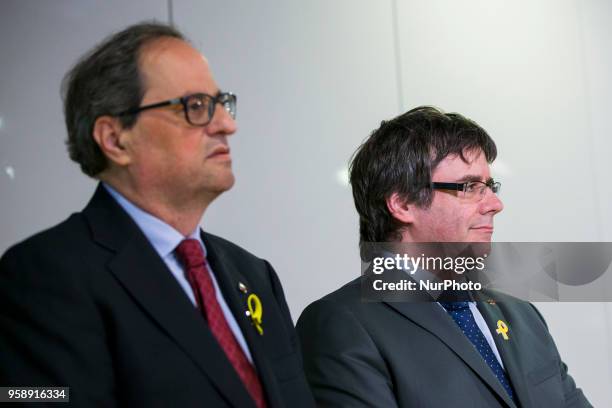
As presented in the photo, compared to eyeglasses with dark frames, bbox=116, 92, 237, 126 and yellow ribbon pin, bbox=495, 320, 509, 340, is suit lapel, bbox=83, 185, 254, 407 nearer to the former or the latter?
eyeglasses with dark frames, bbox=116, 92, 237, 126

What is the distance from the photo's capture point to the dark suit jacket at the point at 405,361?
2.02 m

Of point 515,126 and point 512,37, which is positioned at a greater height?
point 512,37

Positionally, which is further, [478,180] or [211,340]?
[478,180]

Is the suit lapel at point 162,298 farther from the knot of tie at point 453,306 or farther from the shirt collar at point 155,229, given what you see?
the knot of tie at point 453,306

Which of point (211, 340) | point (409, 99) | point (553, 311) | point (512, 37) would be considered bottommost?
point (553, 311)

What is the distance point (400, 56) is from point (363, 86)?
0.83ft

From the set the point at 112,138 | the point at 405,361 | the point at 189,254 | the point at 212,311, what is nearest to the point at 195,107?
the point at 112,138

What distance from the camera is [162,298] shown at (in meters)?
1.43

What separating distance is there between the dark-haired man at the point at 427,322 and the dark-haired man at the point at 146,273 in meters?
0.38

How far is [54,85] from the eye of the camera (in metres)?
2.96

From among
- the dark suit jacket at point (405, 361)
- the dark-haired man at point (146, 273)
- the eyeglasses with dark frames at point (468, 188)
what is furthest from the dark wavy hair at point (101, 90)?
the eyeglasses with dark frames at point (468, 188)

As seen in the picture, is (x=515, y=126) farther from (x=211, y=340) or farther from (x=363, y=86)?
(x=211, y=340)

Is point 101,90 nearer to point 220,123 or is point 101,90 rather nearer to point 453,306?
point 220,123

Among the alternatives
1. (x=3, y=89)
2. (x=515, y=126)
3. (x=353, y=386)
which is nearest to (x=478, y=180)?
(x=353, y=386)
